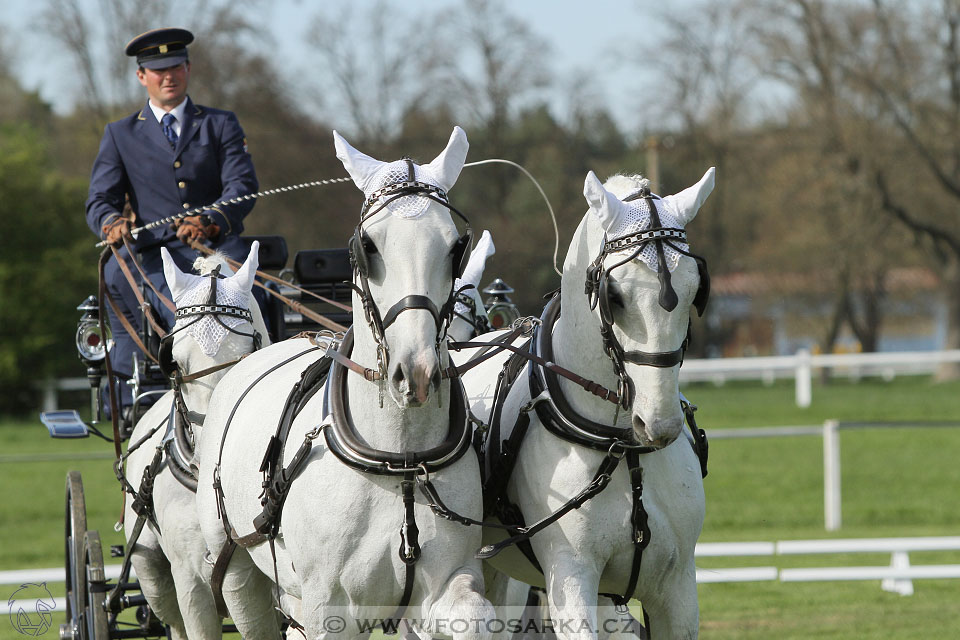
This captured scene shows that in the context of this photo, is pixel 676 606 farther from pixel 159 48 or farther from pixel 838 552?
pixel 838 552

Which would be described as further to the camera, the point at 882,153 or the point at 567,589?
the point at 882,153

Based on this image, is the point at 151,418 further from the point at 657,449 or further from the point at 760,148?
the point at 760,148

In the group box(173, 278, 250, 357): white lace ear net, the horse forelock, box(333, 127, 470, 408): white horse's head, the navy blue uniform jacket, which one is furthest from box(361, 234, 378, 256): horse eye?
the navy blue uniform jacket

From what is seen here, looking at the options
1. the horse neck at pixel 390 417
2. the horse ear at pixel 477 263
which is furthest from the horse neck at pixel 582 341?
the horse ear at pixel 477 263

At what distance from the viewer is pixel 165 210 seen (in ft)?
20.6

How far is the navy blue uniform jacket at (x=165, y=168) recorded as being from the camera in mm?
6230

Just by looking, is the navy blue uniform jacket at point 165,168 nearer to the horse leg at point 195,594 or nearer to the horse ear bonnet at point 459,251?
the horse leg at point 195,594

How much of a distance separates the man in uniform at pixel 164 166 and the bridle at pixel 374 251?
2.63 metres

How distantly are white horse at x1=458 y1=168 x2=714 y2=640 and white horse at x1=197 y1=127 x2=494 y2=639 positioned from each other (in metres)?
0.29

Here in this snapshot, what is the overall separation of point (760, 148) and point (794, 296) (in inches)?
255

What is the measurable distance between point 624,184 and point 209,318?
2.13 meters

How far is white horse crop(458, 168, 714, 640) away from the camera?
3650 mm

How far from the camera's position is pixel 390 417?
374 centimetres

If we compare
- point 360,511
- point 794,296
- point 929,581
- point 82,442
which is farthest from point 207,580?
point 794,296
